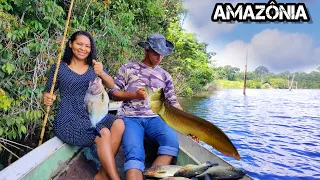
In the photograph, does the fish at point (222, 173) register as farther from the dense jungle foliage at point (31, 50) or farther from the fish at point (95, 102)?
the dense jungle foliage at point (31, 50)

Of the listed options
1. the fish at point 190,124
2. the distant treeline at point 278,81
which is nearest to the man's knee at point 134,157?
the fish at point 190,124

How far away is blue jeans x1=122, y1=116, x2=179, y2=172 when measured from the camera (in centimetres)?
283

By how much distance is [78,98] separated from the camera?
3.11 m

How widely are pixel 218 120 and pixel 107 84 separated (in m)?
14.7

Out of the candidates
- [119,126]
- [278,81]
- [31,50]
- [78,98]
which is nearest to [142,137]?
[119,126]

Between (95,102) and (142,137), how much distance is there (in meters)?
0.62

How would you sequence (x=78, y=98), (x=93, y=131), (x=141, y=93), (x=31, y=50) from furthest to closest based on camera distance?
(x=31, y=50), (x=78, y=98), (x=93, y=131), (x=141, y=93)

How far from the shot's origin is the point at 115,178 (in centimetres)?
268

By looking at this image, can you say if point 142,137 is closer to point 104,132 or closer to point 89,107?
point 104,132

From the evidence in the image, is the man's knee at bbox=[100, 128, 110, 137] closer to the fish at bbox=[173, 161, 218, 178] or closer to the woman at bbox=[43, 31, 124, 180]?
the woman at bbox=[43, 31, 124, 180]

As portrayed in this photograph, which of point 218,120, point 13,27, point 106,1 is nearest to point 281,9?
point 106,1

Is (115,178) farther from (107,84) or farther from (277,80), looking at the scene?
(277,80)

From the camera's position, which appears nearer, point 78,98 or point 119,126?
point 119,126

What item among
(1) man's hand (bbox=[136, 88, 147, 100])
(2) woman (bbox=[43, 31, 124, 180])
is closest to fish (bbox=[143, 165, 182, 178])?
(2) woman (bbox=[43, 31, 124, 180])
